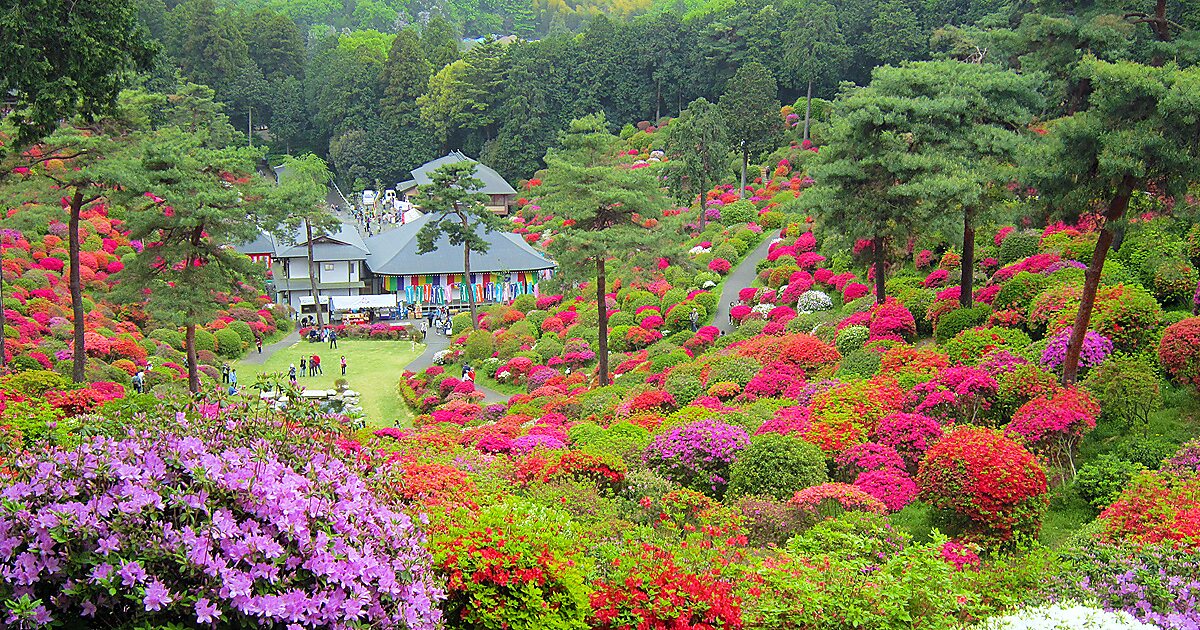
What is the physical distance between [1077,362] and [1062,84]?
461 inches

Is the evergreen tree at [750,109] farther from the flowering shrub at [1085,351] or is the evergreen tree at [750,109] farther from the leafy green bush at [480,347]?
the flowering shrub at [1085,351]

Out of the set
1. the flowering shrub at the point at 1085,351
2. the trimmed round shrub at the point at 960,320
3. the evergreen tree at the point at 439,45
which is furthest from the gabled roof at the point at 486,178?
the flowering shrub at the point at 1085,351

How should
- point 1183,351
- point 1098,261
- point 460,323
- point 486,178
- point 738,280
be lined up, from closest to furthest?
point 1183,351, point 1098,261, point 738,280, point 460,323, point 486,178

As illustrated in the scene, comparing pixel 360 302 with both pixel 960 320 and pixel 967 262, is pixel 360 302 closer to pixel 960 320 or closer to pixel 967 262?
pixel 967 262

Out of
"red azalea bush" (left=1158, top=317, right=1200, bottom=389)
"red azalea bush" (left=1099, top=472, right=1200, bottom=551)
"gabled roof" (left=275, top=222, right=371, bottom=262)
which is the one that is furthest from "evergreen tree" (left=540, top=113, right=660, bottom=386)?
"gabled roof" (left=275, top=222, right=371, bottom=262)

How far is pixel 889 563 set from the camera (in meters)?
7.89

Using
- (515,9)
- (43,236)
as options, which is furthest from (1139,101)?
(515,9)

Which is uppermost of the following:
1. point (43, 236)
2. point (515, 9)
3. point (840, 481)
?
point (515, 9)

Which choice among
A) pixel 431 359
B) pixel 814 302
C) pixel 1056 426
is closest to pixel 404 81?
pixel 431 359

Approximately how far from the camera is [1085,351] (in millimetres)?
15000

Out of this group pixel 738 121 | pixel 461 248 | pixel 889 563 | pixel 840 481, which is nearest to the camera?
pixel 889 563

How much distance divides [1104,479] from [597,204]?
13645mm

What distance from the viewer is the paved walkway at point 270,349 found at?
37.4 metres

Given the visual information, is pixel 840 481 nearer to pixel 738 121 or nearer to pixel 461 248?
pixel 461 248
